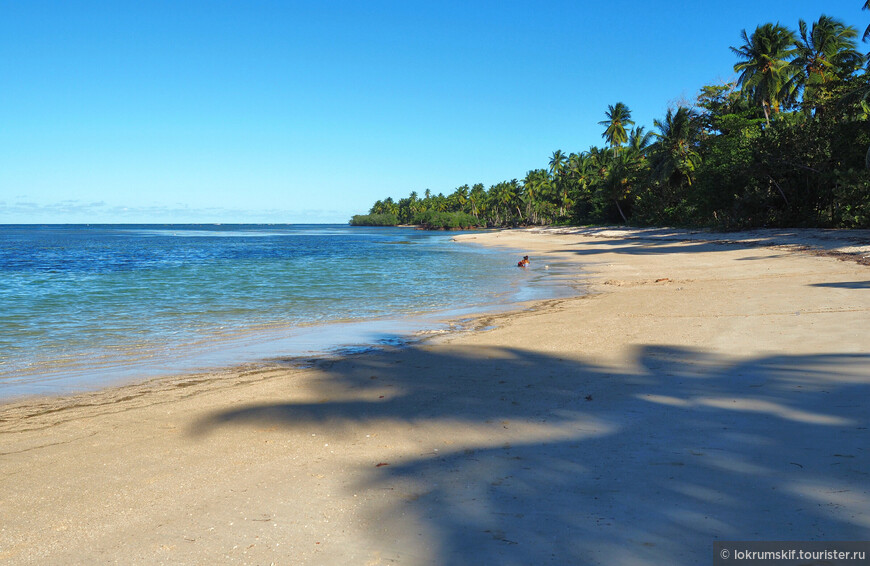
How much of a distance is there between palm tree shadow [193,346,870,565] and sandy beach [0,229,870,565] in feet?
0.05

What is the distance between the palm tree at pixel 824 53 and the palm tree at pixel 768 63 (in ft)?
2.59

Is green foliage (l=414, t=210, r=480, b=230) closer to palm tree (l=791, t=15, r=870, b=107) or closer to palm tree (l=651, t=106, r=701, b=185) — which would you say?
palm tree (l=651, t=106, r=701, b=185)

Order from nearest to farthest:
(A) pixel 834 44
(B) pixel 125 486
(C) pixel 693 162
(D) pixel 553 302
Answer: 1. (B) pixel 125 486
2. (D) pixel 553 302
3. (A) pixel 834 44
4. (C) pixel 693 162

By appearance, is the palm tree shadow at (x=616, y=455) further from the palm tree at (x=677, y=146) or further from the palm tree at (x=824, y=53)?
the palm tree at (x=677, y=146)

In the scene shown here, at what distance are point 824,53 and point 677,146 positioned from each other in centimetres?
1302

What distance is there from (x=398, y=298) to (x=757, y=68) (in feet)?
117

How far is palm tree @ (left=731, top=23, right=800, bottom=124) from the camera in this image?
124 feet

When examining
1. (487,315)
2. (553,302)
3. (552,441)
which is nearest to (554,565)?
(552,441)

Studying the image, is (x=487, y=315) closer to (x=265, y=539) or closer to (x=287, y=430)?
(x=287, y=430)

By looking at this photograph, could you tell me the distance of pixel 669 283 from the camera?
16109 mm

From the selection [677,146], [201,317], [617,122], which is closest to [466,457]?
[201,317]

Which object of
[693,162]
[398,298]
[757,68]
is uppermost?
[757,68]

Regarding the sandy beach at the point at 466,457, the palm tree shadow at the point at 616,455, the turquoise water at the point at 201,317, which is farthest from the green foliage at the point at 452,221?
the palm tree shadow at the point at 616,455

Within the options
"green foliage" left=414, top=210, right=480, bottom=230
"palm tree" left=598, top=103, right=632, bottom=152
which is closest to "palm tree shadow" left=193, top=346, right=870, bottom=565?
"palm tree" left=598, top=103, right=632, bottom=152
